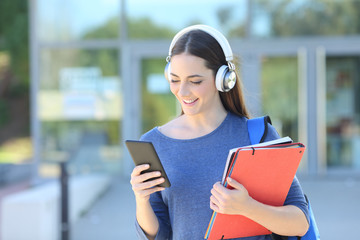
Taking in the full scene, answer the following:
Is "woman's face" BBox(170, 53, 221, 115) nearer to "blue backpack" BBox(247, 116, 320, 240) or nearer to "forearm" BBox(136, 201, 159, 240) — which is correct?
"blue backpack" BBox(247, 116, 320, 240)

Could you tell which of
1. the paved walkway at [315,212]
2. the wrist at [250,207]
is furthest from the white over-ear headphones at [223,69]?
the paved walkway at [315,212]

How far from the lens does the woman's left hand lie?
1.63 meters

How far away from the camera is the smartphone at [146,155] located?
175cm

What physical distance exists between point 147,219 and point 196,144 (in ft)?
1.14

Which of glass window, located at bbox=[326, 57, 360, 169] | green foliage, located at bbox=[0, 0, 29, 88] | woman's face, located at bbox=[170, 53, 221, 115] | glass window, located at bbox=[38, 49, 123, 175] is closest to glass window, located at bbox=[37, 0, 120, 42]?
glass window, located at bbox=[38, 49, 123, 175]

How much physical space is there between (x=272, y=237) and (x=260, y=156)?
0.37 meters

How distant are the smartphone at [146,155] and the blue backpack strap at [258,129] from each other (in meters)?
0.37

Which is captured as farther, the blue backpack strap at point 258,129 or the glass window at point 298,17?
the glass window at point 298,17

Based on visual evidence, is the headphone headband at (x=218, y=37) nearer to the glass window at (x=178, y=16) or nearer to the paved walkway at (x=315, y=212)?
the paved walkway at (x=315, y=212)

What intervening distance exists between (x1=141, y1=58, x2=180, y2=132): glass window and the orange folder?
853 cm

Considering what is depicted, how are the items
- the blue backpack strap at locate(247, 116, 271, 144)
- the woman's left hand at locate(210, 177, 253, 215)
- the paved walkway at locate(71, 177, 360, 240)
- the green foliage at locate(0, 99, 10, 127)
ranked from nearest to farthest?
the woman's left hand at locate(210, 177, 253, 215) < the blue backpack strap at locate(247, 116, 271, 144) < the paved walkway at locate(71, 177, 360, 240) < the green foliage at locate(0, 99, 10, 127)

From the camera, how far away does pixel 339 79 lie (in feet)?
33.8

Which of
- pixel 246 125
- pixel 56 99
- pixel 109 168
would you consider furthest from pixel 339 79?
pixel 246 125

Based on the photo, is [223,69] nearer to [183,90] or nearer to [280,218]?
[183,90]
